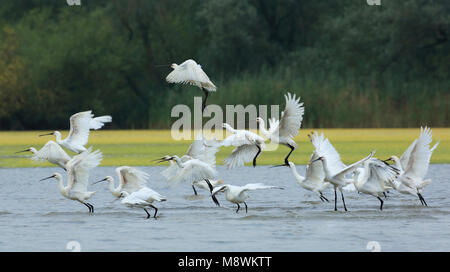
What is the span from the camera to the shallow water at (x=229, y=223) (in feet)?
35.8

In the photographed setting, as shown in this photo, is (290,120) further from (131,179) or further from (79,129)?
(79,129)

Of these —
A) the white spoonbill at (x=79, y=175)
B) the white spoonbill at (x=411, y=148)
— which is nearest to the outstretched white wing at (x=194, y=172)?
the white spoonbill at (x=79, y=175)

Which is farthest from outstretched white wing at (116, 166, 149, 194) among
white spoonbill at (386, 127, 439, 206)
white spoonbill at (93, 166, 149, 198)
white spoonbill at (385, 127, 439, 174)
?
white spoonbill at (385, 127, 439, 174)

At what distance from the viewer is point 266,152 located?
26672 mm

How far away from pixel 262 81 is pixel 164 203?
23.4 m

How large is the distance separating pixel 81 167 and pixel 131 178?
3.05 ft

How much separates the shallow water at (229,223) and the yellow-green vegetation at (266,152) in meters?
5.34

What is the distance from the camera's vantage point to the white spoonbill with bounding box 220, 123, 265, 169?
595 inches

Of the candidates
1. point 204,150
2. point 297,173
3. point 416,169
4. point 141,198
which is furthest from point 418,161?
point 141,198

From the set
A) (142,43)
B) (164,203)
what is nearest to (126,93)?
(142,43)

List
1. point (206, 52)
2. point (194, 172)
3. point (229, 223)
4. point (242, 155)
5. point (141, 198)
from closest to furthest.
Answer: point (229, 223)
point (141, 198)
point (194, 172)
point (242, 155)
point (206, 52)

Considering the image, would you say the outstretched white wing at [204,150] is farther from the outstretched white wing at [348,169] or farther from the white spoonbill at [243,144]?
the outstretched white wing at [348,169]
